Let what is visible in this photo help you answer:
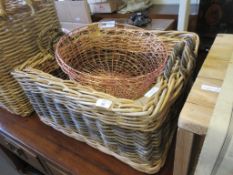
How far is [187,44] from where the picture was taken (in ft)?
1.46

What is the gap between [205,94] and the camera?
14.3 inches

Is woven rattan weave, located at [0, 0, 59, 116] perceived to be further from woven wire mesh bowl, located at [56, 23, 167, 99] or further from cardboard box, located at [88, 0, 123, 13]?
cardboard box, located at [88, 0, 123, 13]

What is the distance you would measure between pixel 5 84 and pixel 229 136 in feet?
2.19

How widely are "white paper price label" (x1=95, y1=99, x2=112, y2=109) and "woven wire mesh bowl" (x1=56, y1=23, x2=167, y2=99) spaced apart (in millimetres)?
111

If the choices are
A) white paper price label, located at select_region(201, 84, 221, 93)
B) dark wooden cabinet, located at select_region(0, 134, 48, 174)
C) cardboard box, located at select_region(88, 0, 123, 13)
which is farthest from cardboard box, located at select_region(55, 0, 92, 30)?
white paper price label, located at select_region(201, 84, 221, 93)

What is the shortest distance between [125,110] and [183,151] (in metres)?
0.14

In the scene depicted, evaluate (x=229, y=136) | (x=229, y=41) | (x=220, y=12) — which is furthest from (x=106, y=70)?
(x=220, y=12)

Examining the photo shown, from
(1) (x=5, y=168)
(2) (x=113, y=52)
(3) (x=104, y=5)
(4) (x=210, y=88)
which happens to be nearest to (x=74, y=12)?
(3) (x=104, y=5)

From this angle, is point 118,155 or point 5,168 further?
point 5,168

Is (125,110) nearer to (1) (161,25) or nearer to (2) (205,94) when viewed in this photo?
(2) (205,94)

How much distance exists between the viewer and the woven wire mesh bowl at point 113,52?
61 centimetres

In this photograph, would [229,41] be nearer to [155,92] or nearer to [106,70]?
[155,92]

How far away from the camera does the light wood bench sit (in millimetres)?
325

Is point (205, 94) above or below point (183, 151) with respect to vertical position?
above
